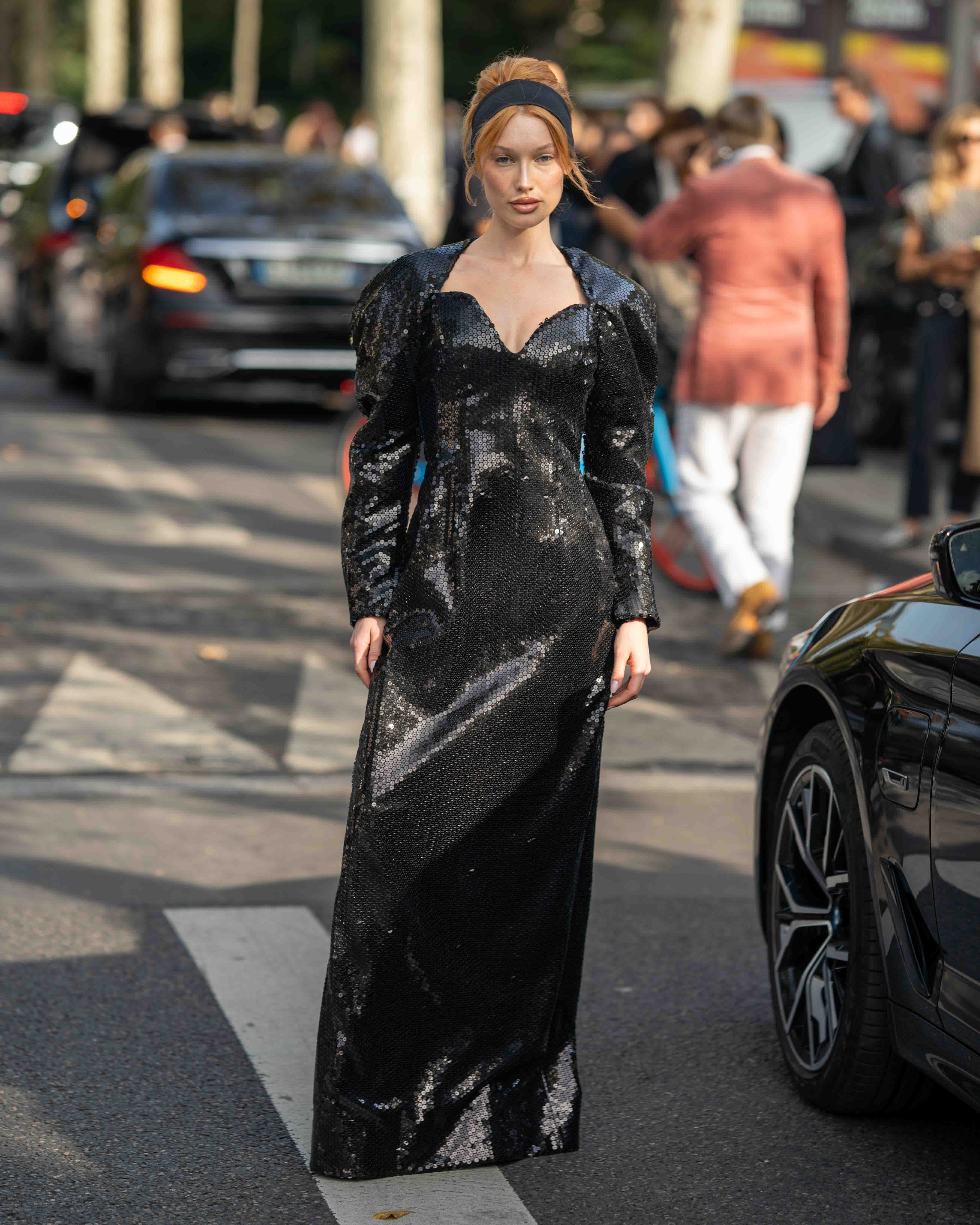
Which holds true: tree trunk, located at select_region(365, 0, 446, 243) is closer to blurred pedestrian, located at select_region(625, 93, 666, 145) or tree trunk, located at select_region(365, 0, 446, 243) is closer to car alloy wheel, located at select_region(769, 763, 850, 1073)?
blurred pedestrian, located at select_region(625, 93, 666, 145)

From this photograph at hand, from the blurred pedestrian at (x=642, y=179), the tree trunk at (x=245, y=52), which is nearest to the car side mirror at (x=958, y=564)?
the blurred pedestrian at (x=642, y=179)

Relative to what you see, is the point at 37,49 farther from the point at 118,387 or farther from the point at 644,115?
the point at 644,115

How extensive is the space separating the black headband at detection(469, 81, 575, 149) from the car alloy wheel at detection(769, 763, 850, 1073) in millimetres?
1339

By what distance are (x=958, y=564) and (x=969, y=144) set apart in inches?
263

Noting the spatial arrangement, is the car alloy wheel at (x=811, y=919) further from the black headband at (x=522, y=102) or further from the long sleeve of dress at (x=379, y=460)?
the black headband at (x=522, y=102)

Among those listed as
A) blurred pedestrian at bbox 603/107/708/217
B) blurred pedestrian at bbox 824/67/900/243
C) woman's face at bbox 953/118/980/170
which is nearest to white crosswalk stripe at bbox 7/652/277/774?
blurred pedestrian at bbox 603/107/708/217

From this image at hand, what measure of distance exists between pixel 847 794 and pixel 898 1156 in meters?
0.66

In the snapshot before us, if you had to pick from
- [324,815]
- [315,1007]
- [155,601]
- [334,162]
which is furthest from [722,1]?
[315,1007]

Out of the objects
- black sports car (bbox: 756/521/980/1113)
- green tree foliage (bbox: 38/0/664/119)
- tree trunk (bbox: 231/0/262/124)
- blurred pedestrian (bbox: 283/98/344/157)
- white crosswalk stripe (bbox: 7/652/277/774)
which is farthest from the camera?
tree trunk (bbox: 231/0/262/124)

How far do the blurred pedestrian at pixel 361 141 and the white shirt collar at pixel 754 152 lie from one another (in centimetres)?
1316

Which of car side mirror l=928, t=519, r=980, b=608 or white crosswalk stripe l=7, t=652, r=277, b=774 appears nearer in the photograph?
car side mirror l=928, t=519, r=980, b=608

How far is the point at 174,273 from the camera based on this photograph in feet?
45.4

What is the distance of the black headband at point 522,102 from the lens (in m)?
3.61

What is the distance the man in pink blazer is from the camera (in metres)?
8.16
